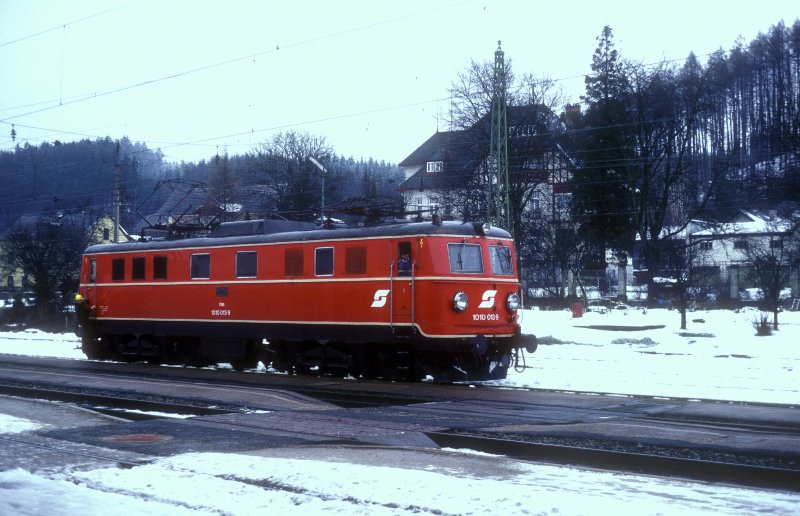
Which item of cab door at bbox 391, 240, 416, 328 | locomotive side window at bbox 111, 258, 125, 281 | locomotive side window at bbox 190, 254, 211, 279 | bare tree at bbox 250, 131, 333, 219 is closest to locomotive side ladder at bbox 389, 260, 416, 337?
cab door at bbox 391, 240, 416, 328

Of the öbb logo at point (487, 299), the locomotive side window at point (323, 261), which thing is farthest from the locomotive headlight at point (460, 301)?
the locomotive side window at point (323, 261)

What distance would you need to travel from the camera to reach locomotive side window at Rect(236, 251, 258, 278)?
21.5m

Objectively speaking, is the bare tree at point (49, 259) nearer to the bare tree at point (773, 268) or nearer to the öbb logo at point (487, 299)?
the öbb logo at point (487, 299)

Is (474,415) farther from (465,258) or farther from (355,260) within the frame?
(355,260)

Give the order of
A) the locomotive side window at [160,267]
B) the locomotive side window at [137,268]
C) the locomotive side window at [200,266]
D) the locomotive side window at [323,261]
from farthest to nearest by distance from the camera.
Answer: the locomotive side window at [137,268] → the locomotive side window at [160,267] → the locomotive side window at [200,266] → the locomotive side window at [323,261]

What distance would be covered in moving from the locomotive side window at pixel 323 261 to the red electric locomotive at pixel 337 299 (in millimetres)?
28

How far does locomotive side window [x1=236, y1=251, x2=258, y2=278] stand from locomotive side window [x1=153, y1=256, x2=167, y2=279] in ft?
9.94

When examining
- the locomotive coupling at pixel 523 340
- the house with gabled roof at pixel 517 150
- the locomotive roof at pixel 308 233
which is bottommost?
the locomotive coupling at pixel 523 340

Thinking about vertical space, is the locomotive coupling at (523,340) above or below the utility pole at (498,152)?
below

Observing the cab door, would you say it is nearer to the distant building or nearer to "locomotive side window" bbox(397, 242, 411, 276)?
"locomotive side window" bbox(397, 242, 411, 276)

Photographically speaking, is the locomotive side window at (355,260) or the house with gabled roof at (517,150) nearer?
the locomotive side window at (355,260)

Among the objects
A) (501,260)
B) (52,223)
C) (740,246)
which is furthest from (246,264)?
(740,246)

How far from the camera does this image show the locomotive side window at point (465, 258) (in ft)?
60.4

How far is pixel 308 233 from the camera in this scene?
66.7 ft
